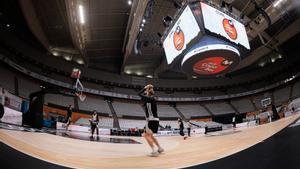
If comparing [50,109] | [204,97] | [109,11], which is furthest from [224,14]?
[204,97]

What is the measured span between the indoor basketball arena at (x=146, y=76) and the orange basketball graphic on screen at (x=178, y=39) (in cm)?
5

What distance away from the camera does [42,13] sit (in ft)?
59.2

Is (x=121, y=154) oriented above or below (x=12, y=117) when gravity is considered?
below

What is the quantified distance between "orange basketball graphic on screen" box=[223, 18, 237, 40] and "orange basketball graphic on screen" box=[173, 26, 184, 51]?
1957 mm

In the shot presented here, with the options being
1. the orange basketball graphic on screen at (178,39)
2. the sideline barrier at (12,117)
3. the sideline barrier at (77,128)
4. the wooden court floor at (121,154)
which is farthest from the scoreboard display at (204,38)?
the sideline barrier at (77,128)

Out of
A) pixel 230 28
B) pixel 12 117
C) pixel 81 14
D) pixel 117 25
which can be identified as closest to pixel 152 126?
pixel 230 28

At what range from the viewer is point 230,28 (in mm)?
9898

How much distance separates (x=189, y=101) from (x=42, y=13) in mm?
20666

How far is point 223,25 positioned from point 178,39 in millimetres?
2082

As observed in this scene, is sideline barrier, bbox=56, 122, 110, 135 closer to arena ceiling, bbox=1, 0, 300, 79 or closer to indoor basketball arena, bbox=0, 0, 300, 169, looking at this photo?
indoor basketball arena, bbox=0, 0, 300, 169

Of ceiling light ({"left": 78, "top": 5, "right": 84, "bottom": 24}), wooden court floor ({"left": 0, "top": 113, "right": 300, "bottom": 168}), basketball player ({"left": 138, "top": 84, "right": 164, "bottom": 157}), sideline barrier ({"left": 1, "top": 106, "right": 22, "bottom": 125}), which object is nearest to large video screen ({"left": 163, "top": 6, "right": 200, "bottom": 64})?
basketball player ({"left": 138, "top": 84, "right": 164, "bottom": 157})

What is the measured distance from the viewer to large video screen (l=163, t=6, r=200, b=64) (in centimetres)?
936

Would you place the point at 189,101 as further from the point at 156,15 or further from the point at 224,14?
the point at 224,14

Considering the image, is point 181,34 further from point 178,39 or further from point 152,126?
point 152,126
